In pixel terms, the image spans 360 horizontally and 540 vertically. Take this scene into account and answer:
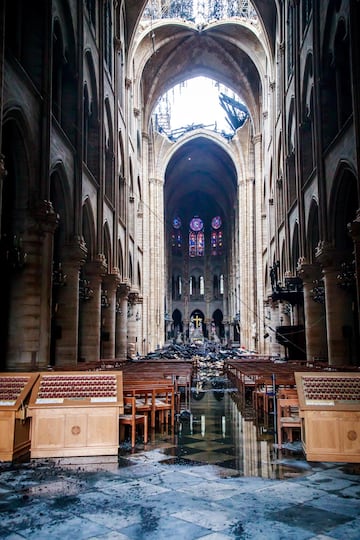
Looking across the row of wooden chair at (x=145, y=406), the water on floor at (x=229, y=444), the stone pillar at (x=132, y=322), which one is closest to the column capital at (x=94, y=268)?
the water on floor at (x=229, y=444)

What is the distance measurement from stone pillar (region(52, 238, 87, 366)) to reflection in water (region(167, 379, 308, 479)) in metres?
5.60

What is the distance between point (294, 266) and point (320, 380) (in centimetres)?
1864

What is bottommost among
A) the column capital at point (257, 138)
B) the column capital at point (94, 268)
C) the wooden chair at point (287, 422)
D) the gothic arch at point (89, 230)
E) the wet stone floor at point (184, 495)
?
the wet stone floor at point (184, 495)

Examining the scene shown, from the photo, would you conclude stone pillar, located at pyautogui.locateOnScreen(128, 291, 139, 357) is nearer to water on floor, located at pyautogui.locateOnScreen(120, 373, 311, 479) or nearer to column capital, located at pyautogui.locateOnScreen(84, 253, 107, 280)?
column capital, located at pyautogui.locateOnScreen(84, 253, 107, 280)

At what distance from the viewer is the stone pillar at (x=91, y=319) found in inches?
846

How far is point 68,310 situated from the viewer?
1780 centimetres

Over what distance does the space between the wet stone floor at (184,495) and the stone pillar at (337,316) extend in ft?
31.8

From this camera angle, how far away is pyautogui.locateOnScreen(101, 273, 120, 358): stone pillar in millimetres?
25281

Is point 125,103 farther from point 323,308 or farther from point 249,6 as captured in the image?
point 323,308

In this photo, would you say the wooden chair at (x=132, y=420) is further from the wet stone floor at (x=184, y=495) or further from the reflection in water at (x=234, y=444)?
the reflection in water at (x=234, y=444)

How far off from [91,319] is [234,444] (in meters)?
13.6

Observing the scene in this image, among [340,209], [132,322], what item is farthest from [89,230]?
[132,322]

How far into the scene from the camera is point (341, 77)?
60.4ft

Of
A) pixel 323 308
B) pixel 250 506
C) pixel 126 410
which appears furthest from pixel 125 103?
pixel 250 506
